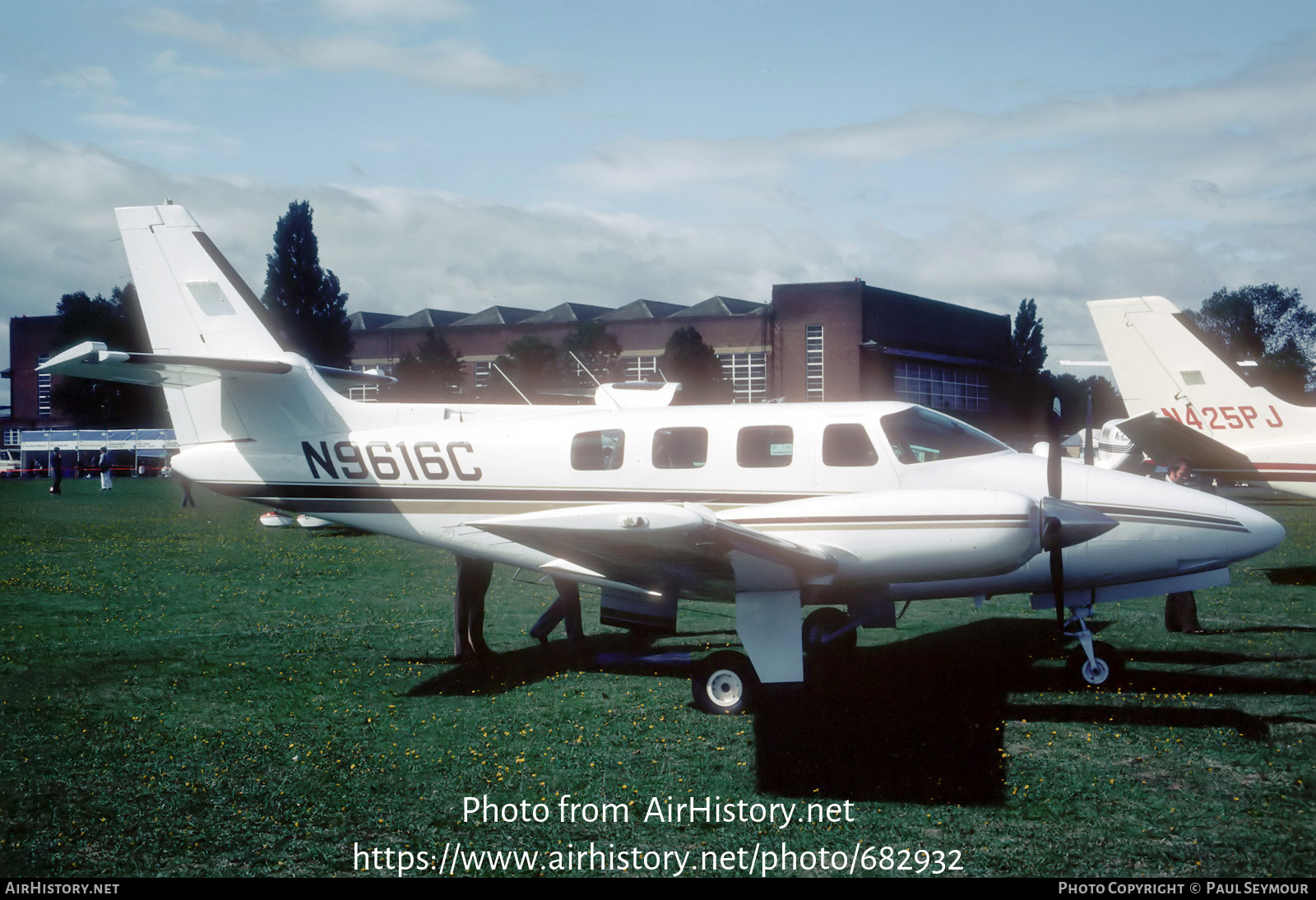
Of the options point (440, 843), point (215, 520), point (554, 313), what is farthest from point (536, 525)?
Answer: point (554, 313)

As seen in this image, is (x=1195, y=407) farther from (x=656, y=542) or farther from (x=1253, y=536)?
(x=656, y=542)

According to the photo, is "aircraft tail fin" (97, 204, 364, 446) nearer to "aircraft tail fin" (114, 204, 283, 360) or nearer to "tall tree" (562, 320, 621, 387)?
"aircraft tail fin" (114, 204, 283, 360)

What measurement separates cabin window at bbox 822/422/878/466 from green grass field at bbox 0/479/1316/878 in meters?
2.10

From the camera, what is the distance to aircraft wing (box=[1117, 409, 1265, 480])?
16094 mm

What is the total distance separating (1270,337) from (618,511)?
10257 cm

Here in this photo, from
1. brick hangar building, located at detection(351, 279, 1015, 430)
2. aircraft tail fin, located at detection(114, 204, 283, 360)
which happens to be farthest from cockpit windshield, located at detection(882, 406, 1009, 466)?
brick hangar building, located at detection(351, 279, 1015, 430)

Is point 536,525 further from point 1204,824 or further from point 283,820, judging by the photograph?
point 1204,824

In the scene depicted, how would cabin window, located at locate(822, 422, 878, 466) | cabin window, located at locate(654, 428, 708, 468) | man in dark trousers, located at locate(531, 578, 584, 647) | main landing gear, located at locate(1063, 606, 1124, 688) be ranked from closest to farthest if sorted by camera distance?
1. main landing gear, located at locate(1063, 606, 1124, 688)
2. cabin window, located at locate(822, 422, 878, 466)
3. cabin window, located at locate(654, 428, 708, 468)
4. man in dark trousers, located at locate(531, 578, 584, 647)

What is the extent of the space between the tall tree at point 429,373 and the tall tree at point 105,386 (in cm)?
2319

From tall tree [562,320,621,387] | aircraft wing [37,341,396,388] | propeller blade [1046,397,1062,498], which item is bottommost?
propeller blade [1046,397,1062,498]

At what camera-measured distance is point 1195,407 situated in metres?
16.7

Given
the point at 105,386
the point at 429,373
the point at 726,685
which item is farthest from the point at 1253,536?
the point at 105,386

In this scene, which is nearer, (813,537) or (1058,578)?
(813,537)

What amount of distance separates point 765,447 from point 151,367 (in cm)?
621
